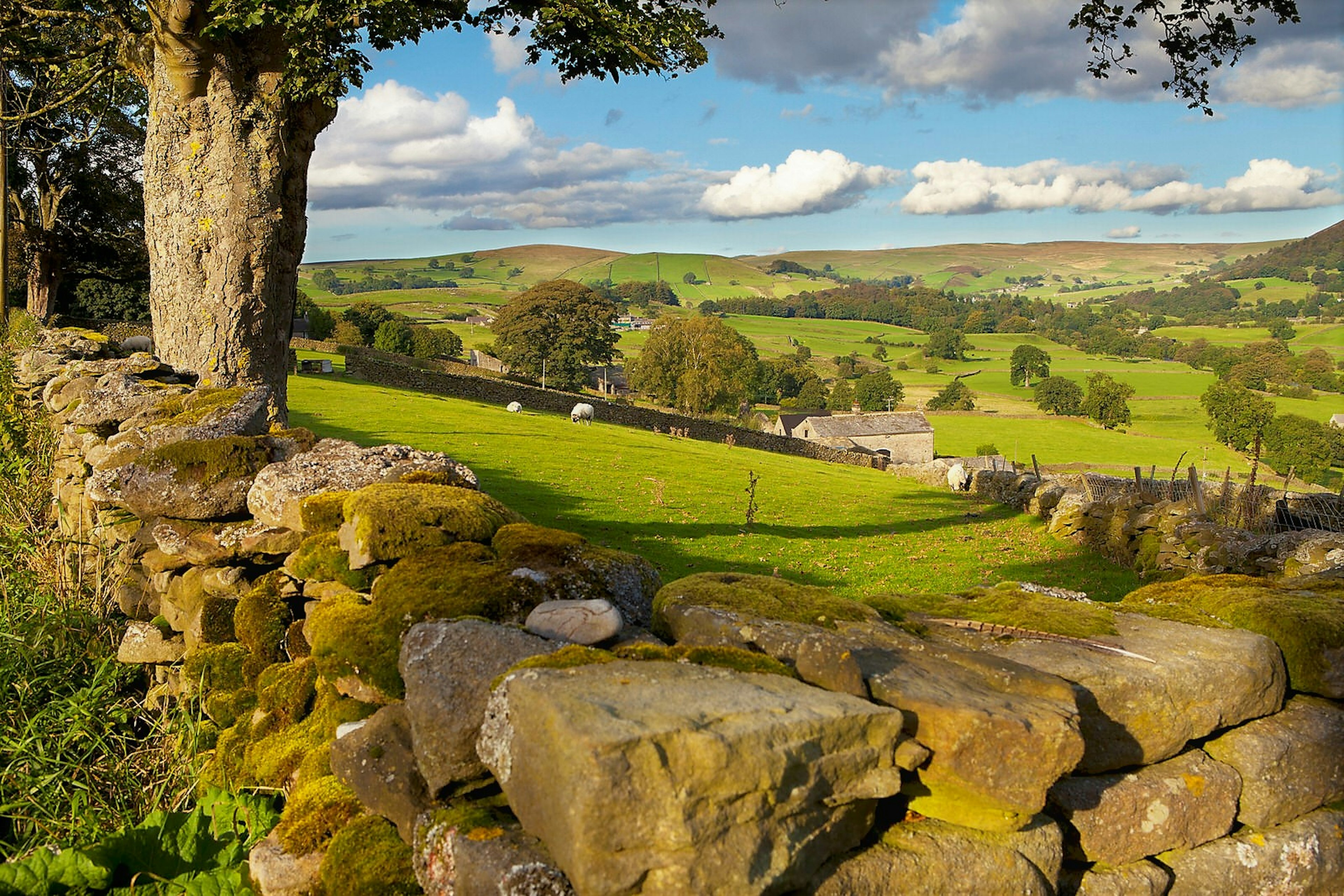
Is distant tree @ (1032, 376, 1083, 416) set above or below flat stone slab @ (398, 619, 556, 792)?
below

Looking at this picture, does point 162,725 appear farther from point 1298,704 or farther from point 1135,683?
point 1298,704

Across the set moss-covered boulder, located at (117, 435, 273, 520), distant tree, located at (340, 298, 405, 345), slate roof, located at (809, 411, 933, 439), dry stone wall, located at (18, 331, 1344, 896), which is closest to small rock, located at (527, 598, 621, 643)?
dry stone wall, located at (18, 331, 1344, 896)

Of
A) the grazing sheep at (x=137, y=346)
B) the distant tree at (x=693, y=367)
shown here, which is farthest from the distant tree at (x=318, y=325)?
the grazing sheep at (x=137, y=346)

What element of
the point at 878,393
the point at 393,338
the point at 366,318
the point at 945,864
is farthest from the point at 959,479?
the point at 878,393

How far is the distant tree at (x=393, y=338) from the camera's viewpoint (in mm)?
71188

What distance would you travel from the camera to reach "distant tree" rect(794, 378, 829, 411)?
110500 millimetres

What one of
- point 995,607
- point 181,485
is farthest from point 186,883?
point 995,607

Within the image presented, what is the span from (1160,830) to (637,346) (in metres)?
124

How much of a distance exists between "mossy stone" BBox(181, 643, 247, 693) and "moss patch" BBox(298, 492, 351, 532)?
37.5 inches

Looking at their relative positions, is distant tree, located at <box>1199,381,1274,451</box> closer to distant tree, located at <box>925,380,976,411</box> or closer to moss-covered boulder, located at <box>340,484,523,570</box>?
distant tree, located at <box>925,380,976,411</box>

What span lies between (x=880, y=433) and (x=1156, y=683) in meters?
65.9

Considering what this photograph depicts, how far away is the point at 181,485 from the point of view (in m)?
5.51

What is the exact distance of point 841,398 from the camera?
4360 inches

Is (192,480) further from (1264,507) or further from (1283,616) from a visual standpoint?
(1264,507)
